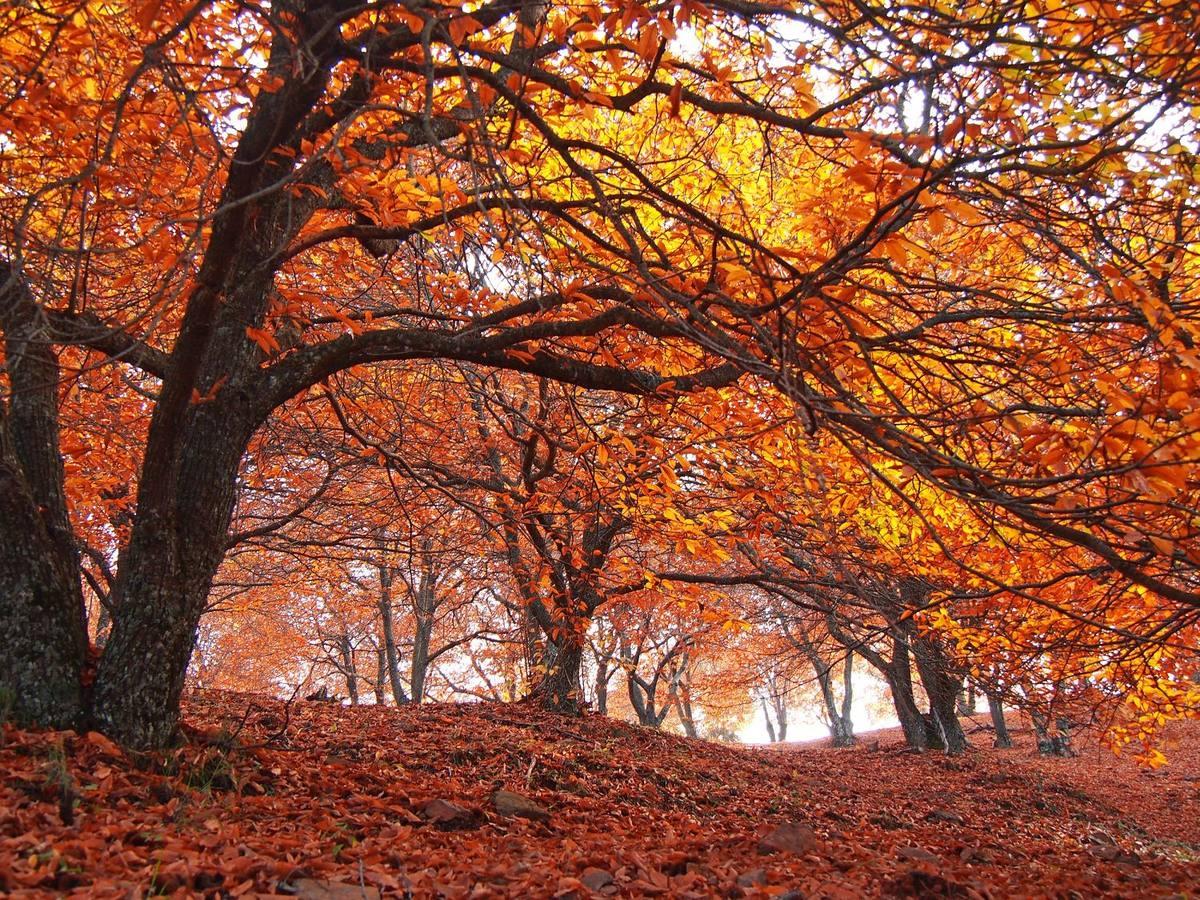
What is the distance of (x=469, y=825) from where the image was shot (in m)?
4.04

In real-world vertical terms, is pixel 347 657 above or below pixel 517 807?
above

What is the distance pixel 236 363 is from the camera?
3.95 metres

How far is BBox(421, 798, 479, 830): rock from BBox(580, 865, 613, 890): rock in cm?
114

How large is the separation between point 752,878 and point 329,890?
1754 millimetres

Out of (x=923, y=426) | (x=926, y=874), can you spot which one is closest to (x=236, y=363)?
(x=923, y=426)

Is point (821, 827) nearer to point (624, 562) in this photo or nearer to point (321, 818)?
point (624, 562)

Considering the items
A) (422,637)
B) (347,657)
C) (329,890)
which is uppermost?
(347,657)

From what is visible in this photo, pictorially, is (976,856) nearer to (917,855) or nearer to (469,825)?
(917,855)

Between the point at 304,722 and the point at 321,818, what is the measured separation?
8.23ft

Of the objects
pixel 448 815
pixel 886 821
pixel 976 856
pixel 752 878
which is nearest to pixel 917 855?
pixel 976 856

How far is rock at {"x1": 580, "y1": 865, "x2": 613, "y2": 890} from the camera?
2932 millimetres

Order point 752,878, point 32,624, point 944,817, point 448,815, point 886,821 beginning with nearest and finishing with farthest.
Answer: point 752,878
point 32,624
point 448,815
point 886,821
point 944,817

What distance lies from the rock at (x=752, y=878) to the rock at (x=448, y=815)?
156 centimetres

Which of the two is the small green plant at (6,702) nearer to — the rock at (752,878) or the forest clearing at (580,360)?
the forest clearing at (580,360)
